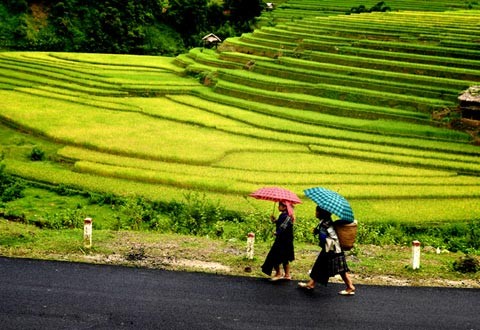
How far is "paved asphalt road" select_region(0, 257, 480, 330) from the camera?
730 cm

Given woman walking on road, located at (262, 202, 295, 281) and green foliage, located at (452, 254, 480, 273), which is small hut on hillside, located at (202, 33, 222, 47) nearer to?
green foliage, located at (452, 254, 480, 273)

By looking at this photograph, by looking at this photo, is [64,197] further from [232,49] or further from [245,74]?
[232,49]

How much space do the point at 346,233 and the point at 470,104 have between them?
56.4 feet

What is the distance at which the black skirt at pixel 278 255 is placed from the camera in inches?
342

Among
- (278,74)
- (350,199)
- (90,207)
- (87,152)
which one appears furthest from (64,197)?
(278,74)

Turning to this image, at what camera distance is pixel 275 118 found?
83.9 ft

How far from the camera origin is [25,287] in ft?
26.4

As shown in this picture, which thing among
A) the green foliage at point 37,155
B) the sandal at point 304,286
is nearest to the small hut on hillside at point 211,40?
the green foliage at point 37,155

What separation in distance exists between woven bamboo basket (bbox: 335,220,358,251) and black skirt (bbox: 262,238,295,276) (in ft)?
2.46

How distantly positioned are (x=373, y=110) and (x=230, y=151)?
282 inches

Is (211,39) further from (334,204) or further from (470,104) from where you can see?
(334,204)

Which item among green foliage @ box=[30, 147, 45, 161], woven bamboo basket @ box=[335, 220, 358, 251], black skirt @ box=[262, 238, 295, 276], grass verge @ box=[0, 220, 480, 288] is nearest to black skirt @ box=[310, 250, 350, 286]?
woven bamboo basket @ box=[335, 220, 358, 251]

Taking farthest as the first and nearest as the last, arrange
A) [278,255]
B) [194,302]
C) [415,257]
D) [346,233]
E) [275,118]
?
[275,118] < [415,257] < [278,255] < [346,233] < [194,302]

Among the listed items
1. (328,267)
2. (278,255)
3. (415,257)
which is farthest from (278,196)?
(415,257)
